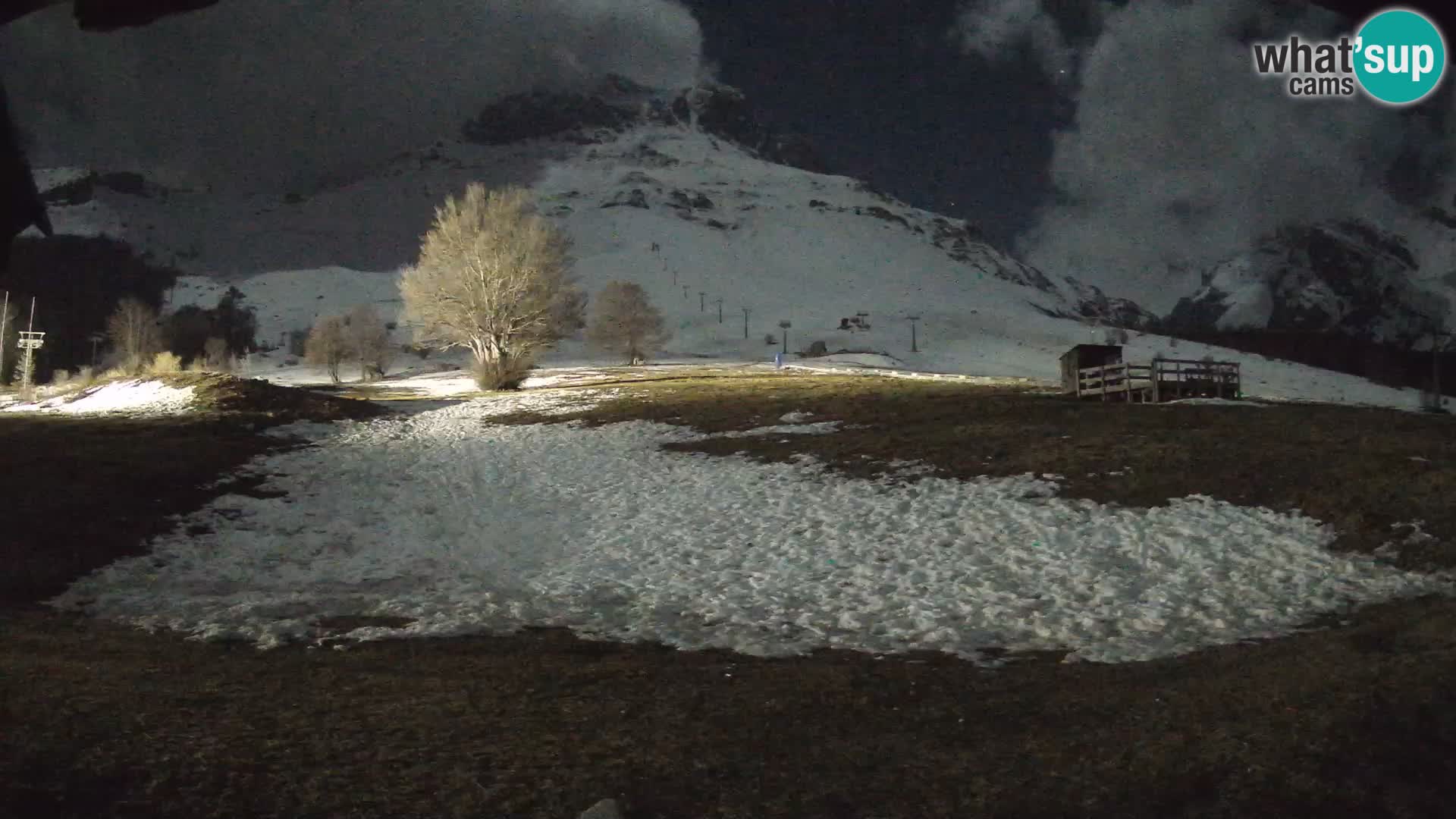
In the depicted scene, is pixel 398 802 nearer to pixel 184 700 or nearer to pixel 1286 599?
pixel 184 700

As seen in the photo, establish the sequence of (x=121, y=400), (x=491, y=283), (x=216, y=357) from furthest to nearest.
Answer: (x=216, y=357) < (x=491, y=283) < (x=121, y=400)

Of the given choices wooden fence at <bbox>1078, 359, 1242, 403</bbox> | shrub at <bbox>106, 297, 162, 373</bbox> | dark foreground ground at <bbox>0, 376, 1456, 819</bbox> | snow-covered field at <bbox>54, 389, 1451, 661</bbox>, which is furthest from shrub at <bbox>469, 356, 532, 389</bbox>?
shrub at <bbox>106, 297, 162, 373</bbox>

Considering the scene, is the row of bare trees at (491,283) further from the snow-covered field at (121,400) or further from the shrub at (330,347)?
the shrub at (330,347)

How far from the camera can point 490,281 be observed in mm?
55719

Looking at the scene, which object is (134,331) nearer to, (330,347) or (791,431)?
(330,347)

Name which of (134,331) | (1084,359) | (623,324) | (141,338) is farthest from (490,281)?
(134,331)

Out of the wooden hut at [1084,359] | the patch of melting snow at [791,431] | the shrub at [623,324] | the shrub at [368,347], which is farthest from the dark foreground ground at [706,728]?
the shrub at [368,347]

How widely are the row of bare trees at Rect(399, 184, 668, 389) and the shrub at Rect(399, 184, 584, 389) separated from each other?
1.9 inches

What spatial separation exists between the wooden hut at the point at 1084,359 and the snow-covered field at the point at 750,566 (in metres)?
23.9

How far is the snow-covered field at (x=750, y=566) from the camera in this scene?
12.9 meters

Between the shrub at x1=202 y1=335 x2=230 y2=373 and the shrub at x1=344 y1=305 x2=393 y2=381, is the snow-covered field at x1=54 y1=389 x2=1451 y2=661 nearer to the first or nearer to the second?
the shrub at x1=344 y1=305 x2=393 y2=381

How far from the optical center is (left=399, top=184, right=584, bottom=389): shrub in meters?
55.6

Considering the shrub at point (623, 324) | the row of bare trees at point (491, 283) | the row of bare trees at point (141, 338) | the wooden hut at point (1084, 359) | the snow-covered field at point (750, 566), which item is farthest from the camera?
the shrub at point (623, 324)

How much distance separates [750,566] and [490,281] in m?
43.3
